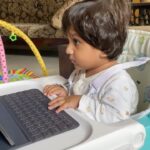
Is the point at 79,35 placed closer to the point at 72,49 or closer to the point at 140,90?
the point at 72,49

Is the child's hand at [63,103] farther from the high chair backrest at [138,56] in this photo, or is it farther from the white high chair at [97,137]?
the high chair backrest at [138,56]

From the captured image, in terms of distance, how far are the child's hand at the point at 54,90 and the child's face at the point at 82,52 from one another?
0.32 feet

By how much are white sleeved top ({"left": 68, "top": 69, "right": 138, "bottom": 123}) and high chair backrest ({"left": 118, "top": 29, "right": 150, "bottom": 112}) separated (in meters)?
0.10

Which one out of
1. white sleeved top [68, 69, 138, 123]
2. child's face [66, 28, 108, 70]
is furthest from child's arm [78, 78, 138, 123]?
child's face [66, 28, 108, 70]

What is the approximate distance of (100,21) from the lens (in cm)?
87

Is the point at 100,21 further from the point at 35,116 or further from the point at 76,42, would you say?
the point at 35,116

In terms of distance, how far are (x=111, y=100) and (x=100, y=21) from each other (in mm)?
231

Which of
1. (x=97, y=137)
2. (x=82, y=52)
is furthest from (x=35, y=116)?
(x=82, y=52)

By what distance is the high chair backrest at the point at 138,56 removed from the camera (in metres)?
1.04

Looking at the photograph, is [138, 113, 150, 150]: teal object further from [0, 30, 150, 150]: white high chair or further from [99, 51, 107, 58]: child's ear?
[99, 51, 107, 58]: child's ear

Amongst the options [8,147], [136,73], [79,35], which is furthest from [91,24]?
[8,147]

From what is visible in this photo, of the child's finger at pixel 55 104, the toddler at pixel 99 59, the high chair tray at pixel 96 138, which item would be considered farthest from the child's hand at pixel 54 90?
the high chair tray at pixel 96 138

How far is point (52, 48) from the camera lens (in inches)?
128

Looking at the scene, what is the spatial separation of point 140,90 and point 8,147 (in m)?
0.59
